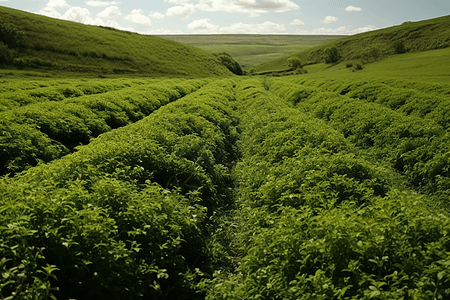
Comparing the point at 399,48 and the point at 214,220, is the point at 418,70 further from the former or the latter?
the point at 214,220

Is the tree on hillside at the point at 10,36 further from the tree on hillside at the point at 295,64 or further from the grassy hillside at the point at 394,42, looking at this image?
the tree on hillside at the point at 295,64

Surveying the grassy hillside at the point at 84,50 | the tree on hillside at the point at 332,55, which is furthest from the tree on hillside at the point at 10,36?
the tree on hillside at the point at 332,55

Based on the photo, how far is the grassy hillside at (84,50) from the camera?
6781 centimetres

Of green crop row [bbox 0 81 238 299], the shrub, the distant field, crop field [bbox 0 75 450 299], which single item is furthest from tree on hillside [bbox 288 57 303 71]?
green crop row [bbox 0 81 238 299]

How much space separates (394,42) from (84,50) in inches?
4326

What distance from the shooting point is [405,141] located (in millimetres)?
14406

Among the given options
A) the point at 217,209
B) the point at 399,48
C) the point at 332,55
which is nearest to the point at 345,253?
the point at 217,209

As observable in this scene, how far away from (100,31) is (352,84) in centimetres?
8230

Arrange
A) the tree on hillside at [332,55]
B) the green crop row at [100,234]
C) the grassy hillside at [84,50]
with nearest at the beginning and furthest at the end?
1. the green crop row at [100,234]
2. the grassy hillside at [84,50]
3. the tree on hillside at [332,55]

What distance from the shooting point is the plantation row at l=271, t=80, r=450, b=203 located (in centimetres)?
1199

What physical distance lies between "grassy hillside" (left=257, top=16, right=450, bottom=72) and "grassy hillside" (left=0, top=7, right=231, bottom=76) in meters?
58.2

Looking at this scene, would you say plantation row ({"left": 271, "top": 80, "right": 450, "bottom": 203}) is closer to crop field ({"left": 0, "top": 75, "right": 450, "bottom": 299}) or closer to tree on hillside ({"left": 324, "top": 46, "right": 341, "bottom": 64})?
crop field ({"left": 0, "top": 75, "right": 450, "bottom": 299})

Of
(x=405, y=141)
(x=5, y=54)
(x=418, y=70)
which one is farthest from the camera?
(x=5, y=54)

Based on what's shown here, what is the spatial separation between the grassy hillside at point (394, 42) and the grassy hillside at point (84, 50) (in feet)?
191
